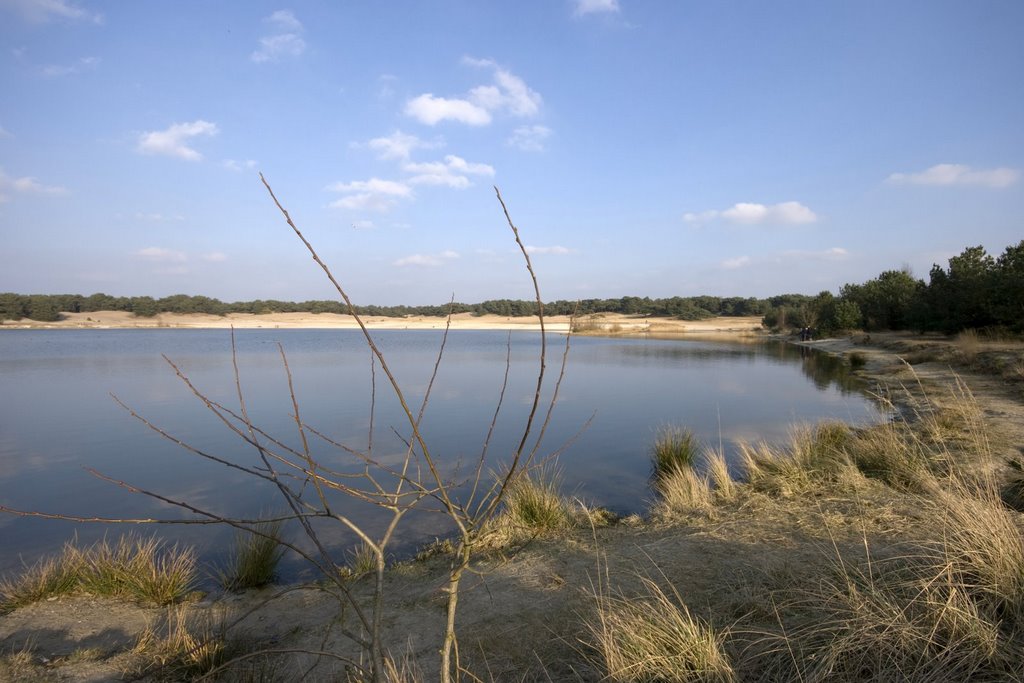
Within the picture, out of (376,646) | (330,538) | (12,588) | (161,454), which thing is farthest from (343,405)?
(376,646)

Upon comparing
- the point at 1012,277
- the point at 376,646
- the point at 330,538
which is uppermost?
the point at 1012,277

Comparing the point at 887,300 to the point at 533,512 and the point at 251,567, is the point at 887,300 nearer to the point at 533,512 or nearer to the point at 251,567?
the point at 533,512

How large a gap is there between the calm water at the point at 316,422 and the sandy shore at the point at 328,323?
3903cm

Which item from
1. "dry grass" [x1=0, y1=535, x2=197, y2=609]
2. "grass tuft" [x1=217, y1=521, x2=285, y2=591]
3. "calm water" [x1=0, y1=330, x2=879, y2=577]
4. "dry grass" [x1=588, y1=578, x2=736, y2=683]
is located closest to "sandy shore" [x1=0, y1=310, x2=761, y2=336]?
"calm water" [x1=0, y1=330, x2=879, y2=577]

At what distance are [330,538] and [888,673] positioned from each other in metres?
5.37

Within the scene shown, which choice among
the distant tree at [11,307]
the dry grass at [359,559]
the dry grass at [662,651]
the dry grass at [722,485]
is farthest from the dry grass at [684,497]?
the distant tree at [11,307]

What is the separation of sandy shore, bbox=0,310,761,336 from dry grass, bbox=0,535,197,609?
53534 millimetres

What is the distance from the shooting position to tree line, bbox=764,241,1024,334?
74.0 feet

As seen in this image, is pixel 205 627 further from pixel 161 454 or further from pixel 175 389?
pixel 175 389

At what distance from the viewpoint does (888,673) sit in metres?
2.25

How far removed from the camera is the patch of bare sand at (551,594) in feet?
10.7

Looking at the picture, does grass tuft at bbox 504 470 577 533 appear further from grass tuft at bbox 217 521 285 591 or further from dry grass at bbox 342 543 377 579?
grass tuft at bbox 217 521 285 591

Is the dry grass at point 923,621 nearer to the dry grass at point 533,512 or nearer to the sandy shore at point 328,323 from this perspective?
the dry grass at point 533,512

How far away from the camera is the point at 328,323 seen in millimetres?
84375
